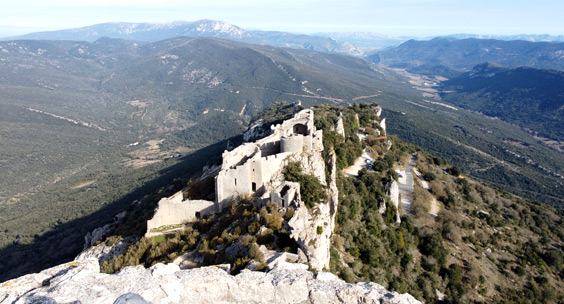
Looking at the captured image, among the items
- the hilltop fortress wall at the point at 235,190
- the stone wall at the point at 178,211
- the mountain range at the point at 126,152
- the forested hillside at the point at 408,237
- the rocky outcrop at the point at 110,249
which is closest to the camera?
the forested hillside at the point at 408,237

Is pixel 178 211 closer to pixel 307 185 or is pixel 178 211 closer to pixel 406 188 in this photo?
pixel 307 185

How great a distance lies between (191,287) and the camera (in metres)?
9.41

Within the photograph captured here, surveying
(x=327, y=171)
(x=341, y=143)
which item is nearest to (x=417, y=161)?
(x=341, y=143)

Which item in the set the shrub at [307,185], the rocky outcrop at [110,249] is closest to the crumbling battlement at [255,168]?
the shrub at [307,185]

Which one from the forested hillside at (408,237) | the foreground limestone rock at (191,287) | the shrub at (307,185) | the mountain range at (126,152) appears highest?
the foreground limestone rock at (191,287)

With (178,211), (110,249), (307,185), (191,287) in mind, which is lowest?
(110,249)

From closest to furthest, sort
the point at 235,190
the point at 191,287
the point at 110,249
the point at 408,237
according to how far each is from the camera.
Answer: the point at 191,287 → the point at 235,190 → the point at 110,249 → the point at 408,237

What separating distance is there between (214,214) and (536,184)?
299ft

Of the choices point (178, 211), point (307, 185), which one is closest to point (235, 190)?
point (178, 211)

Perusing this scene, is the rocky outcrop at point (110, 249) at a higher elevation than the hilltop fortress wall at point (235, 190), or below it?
below

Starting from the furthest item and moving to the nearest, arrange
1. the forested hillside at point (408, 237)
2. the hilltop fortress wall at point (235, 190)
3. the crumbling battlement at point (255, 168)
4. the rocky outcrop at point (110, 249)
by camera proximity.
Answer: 1. the rocky outcrop at point (110, 249)
2. the crumbling battlement at point (255, 168)
3. the hilltop fortress wall at point (235, 190)
4. the forested hillside at point (408, 237)

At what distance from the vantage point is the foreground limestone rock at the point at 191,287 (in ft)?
28.6

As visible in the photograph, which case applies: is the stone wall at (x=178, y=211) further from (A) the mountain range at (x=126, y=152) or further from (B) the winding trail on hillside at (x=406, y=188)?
(B) the winding trail on hillside at (x=406, y=188)

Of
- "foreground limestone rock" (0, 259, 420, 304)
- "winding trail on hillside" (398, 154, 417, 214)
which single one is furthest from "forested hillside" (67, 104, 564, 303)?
"foreground limestone rock" (0, 259, 420, 304)
